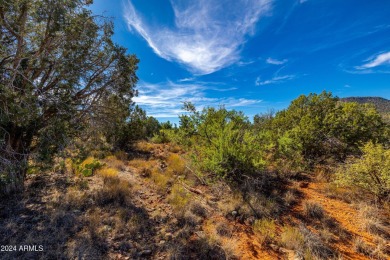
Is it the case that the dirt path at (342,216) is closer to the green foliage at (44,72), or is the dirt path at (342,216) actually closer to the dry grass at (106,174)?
the dry grass at (106,174)

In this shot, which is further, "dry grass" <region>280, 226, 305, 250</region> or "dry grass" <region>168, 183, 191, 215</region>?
"dry grass" <region>168, 183, 191, 215</region>

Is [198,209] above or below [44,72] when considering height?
below

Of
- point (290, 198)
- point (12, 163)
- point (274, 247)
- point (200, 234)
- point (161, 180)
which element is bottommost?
point (274, 247)

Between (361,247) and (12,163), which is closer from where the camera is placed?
(361,247)

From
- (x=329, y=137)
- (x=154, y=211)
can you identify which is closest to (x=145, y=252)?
(x=154, y=211)

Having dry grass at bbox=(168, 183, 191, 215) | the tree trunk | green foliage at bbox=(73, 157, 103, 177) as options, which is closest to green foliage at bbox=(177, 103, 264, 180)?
dry grass at bbox=(168, 183, 191, 215)

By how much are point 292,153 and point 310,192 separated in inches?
82.0

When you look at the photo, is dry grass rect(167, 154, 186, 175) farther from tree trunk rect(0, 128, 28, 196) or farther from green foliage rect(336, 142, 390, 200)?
green foliage rect(336, 142, 390, 200)

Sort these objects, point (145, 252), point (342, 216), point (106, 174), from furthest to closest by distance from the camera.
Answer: point (106, 174) < point (342, 216) < point (145, 252)

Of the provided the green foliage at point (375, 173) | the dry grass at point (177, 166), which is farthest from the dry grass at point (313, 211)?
the dry grass at point (177, 166)

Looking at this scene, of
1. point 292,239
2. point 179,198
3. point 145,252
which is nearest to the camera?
point 145,252

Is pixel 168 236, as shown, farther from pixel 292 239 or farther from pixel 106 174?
pixel 106 174

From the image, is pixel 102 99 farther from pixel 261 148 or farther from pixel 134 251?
pixel 261 148

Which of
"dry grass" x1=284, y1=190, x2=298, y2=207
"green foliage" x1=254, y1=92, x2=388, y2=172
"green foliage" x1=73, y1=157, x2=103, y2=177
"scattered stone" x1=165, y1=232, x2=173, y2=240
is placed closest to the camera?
"scattered stone" x1=165, y1=232, x2=173, y2=240
